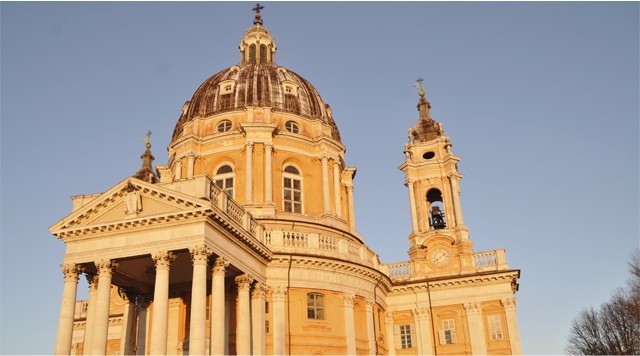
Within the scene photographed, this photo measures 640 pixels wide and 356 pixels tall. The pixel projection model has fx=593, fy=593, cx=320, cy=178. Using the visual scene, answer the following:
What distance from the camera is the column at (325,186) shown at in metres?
34.0

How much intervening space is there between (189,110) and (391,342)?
63.2 ft

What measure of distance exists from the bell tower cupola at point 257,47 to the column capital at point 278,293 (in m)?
20.2

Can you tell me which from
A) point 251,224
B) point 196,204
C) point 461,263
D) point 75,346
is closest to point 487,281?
point 461,263

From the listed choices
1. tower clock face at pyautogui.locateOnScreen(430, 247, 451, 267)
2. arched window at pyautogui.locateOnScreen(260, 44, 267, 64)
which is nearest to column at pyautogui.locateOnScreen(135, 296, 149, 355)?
tower clock face at pyautogui.locateOnScreen(430, 247, 451, 267)

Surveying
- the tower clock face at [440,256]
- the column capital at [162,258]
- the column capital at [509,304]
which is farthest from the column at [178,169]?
the column capital at [509,304]

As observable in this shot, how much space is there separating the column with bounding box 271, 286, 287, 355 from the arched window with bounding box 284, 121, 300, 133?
38.9 feet

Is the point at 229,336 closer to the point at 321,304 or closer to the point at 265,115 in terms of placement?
the point at 321,304

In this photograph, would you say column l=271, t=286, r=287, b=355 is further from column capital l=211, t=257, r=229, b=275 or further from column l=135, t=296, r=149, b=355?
column l=135, t=296, r=149, b=355

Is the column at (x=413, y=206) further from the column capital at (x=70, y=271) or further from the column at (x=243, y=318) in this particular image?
the column capital at (x=70, y=271)

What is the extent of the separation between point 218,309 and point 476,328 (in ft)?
55.2

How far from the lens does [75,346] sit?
124 ft

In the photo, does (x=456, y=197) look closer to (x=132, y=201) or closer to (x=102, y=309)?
(x=132, y=201)

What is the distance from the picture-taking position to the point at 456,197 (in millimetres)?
38188

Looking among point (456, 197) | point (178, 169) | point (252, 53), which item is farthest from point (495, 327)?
→ point (252, 53)
